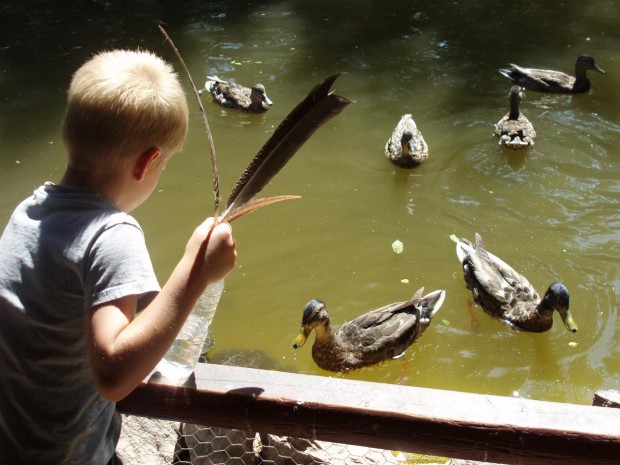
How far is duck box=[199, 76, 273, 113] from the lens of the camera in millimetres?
7643

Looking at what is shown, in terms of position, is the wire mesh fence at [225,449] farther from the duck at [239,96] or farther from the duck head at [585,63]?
the duck head at [585,63]

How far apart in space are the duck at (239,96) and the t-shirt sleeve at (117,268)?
6256mm

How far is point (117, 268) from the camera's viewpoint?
1494 millimetres

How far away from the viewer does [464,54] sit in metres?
8.82

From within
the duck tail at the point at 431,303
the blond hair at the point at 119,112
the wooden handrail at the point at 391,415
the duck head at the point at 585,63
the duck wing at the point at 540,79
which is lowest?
the duck wing at the point at 540,79

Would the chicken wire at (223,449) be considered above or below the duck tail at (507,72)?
above

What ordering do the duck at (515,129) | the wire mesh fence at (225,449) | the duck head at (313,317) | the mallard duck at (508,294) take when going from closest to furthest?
the wire mesh fence at (225,449)
the duck head at (313,317)
the mallard duck at (508,294)
the duck at (515,129)

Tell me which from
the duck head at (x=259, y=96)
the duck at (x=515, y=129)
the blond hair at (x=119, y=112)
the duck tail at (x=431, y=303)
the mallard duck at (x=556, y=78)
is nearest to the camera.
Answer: the blond hair at (x=119, y=112)

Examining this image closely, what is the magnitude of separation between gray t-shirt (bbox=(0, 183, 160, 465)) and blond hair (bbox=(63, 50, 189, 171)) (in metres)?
0.12

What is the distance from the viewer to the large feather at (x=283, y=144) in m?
1.67

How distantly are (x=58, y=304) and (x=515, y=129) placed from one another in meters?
5.84

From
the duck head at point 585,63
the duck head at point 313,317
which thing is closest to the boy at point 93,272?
the duck head at point 313,317

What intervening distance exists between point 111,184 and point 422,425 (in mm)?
976

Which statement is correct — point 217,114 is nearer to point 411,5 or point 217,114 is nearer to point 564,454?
point 411,5
